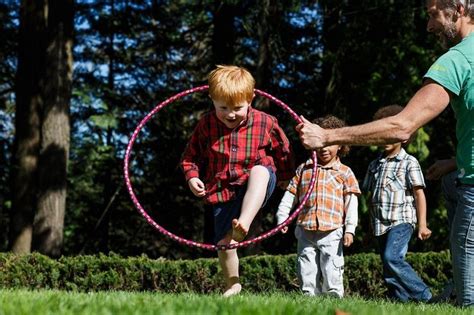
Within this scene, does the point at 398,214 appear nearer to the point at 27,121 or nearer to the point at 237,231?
the point at 237,231

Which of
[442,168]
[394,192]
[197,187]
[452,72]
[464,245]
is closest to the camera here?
[452,72]

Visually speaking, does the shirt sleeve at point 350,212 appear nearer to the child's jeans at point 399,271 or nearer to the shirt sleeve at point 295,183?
the child's jeans at point 399,271

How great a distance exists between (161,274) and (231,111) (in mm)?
4952

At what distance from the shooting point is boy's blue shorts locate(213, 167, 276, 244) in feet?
21.3

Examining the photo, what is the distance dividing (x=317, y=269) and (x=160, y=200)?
17203 millimetres

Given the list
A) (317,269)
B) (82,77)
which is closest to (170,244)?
(82,77)

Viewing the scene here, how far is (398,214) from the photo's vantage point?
765 cm

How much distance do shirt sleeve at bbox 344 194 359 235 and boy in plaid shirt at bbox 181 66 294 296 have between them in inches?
39.5

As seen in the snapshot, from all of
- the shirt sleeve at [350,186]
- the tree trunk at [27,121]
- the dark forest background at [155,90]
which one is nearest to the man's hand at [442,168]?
the shirt sleeve at [350,186]

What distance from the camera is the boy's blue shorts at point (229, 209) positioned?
6.50m

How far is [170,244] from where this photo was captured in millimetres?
25344

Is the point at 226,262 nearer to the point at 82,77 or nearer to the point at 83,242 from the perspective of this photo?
the point at 82,77

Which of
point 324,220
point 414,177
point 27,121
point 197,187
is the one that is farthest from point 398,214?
point 27,121

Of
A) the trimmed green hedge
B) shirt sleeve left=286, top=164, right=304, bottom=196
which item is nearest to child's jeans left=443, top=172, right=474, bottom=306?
shirt sleeve left=286, top=164, right=304, bottom=196
